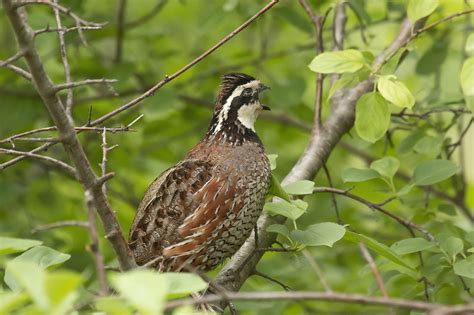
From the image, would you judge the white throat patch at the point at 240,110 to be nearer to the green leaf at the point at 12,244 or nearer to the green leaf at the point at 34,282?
the green leaf at the point at 12,244

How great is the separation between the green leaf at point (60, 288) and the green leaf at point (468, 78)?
6.52 ft

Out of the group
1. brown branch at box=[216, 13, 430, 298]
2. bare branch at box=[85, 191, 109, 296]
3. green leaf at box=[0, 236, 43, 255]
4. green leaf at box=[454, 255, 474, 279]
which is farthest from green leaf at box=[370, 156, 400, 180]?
bare branch at box=[85, 191, 109, 296]

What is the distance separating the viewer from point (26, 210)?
6527mm

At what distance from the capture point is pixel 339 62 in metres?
3.68

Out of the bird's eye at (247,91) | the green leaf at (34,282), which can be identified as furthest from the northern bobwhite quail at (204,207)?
the green leaf at (34,282)

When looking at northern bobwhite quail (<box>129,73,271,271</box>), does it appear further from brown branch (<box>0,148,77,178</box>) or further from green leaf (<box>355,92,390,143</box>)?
brown branch (<box>0,148,77,178</box>)

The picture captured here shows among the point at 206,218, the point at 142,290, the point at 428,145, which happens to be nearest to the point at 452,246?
the point at 428,145

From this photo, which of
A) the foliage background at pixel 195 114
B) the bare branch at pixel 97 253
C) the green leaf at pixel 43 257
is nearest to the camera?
the bare branch at pixel 97 253

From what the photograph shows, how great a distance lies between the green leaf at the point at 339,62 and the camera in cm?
366

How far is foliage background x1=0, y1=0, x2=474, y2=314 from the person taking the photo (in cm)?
570

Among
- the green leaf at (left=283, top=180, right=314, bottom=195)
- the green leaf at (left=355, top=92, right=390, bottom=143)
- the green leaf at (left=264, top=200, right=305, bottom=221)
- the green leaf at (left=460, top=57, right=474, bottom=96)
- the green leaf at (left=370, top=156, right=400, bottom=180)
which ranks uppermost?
the green leaf at (left=460, top=57, right=474, bottom=96)

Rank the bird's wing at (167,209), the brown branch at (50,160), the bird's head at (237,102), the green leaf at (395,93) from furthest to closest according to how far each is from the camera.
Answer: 1. the bird's head at (237,102)
2. the bird's wing at (167,209)
3. the green leaf at (395,93)
4. the brown branch at (50,160)

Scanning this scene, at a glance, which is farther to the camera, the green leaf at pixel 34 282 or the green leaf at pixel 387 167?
the green leaf at pixel 387 167

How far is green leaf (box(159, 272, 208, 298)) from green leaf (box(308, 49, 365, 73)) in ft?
4.99
